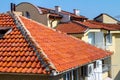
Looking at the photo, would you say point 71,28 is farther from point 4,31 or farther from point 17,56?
point 17,56

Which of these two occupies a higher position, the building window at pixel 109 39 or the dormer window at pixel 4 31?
the dormer window at pixel 4 31

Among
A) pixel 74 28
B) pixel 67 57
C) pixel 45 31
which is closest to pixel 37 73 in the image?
pixel 67 57

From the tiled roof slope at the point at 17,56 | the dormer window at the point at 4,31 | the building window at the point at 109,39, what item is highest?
the dormer window at the point at 4,31

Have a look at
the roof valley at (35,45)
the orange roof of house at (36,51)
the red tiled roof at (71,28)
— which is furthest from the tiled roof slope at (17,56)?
the red tiled roof at (71,28)

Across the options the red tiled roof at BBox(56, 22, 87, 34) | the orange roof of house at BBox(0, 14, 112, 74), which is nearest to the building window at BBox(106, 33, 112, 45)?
the red tiled roof at BBox(56, 22, 87, 34)

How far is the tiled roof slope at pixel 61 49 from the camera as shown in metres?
→ 13.5

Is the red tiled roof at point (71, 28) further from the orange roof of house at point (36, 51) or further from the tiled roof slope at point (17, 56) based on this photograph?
the tiled roof slope at point (17, 56)

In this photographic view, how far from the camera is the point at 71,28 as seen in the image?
3303 cm

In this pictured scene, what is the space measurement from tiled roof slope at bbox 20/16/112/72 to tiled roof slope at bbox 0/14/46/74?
1.92ft

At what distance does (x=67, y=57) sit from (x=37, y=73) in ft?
7.86

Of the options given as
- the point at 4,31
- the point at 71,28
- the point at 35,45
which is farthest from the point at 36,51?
the point at 71,28

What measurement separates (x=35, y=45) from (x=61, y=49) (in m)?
1.55

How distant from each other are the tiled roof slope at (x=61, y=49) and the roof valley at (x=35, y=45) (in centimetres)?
22

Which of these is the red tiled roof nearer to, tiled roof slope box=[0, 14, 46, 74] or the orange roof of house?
the orange roof of house
